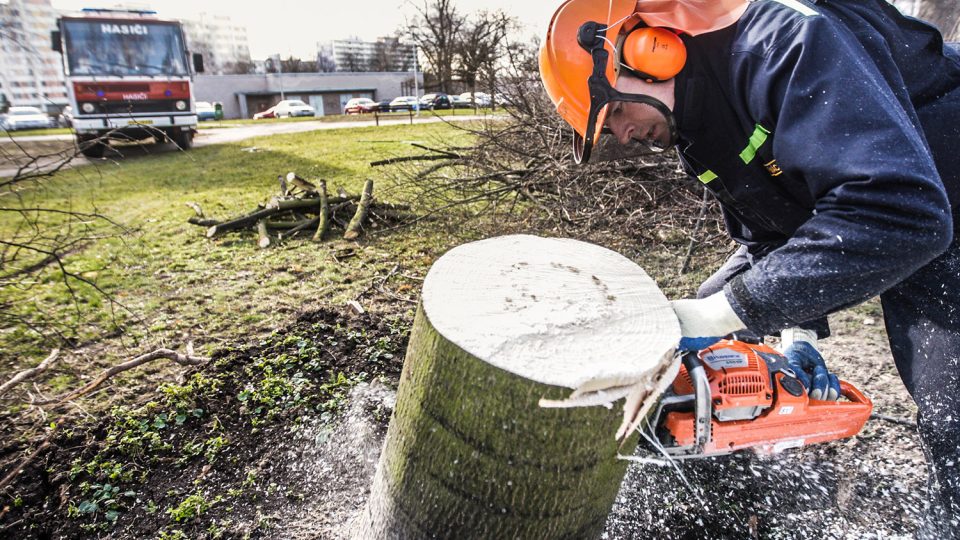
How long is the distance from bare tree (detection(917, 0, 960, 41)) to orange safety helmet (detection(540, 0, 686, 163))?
19.4ft

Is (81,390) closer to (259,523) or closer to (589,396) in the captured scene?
(259,523)

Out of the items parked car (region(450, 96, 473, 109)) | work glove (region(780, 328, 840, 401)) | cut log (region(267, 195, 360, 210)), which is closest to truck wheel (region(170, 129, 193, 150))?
parked car (region(450, 96, 473, 109))

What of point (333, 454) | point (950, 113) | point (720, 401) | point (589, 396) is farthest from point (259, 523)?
point (950, 113)

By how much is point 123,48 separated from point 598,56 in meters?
12.2

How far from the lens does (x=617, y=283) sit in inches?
56.9

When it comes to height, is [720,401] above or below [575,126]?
below

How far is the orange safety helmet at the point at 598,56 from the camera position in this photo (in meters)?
1.43

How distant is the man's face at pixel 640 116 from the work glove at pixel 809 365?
1.18 m

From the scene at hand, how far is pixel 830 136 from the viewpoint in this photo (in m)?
1.14

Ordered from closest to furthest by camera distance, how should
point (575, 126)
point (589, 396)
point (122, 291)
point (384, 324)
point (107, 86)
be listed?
point (589, 396), point (575, 126), point (384, 324), point (122, 291), point (107, 86)

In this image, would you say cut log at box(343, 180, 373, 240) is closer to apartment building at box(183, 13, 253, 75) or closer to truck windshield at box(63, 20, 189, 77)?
truck windshield at box(63, 20, 189, 77)

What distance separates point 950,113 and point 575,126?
106 centimetres

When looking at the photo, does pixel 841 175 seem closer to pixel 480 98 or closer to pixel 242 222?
pixel 242 222

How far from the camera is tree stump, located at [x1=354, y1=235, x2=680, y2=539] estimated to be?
110 cm
